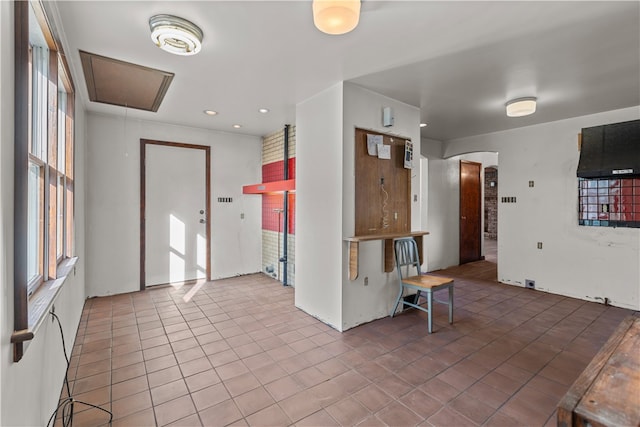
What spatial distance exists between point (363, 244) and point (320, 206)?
26.8 inches

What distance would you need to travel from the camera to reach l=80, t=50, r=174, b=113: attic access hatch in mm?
2895

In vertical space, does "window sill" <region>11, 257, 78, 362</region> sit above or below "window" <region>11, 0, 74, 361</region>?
below

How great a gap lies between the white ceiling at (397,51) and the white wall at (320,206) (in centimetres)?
28

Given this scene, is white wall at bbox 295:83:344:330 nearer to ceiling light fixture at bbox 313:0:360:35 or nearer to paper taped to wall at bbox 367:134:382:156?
paper taped to wall at bbox 367:134:382:156

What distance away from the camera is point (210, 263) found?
5465 millimetres

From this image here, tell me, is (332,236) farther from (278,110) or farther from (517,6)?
(517,6)

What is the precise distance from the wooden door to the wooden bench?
590cm

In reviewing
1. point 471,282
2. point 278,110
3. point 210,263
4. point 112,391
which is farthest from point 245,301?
point 471,282

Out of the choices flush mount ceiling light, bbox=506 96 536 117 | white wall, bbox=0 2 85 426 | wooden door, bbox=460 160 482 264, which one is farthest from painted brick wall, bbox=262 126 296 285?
wooden door, bbox=460 160 482 264

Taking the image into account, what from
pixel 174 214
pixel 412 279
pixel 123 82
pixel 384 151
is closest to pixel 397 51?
pixel 384 151

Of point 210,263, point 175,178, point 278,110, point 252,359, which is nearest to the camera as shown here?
point 252,359

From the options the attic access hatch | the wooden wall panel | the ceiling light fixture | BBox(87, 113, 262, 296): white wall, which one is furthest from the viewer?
BBox(87, 113, 262, 296): white wall

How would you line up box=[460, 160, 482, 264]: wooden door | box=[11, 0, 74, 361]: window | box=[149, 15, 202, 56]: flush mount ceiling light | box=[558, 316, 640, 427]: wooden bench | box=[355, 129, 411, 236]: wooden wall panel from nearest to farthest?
box=[558, 316, 640, 427]: wooden bench, box=[11, 0, 74, 361]: window, box=[149, 15, 202, 56]: flush mount ceiling light, box=[355, 129, 411, 236]: wooden wall panel, box=[460, 160, 482, 264]: wooden door

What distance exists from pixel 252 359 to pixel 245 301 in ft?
5.46
